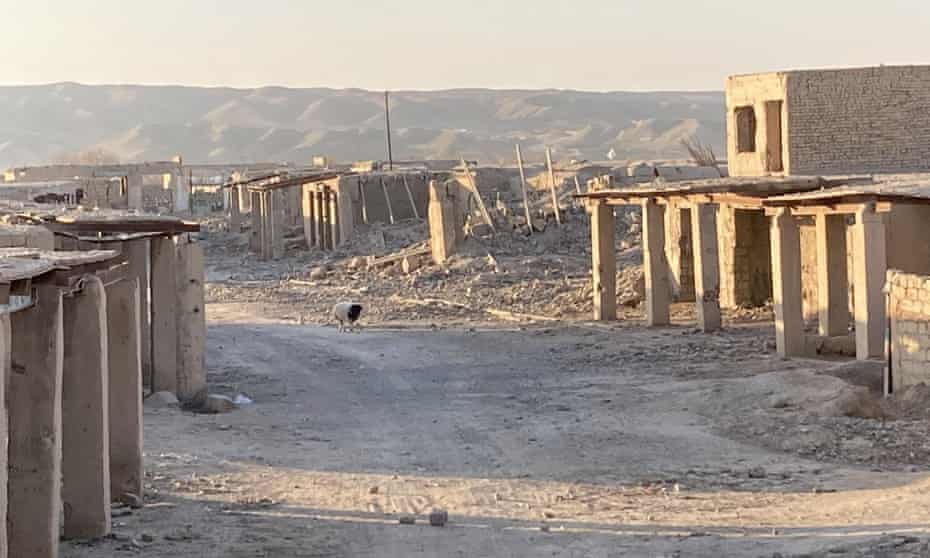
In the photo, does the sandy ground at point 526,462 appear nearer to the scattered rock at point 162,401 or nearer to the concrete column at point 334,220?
the scattered rock at point 162,401

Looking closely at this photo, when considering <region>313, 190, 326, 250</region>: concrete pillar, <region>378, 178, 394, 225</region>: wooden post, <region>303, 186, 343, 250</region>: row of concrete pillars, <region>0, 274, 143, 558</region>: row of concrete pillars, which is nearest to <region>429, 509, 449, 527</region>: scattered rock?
<region>0, 274, 143, 558</region>: row of concrete pillars

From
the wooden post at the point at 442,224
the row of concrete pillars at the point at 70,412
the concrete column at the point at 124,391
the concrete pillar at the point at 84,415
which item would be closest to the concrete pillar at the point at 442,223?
the wooden post at the point at 442,224

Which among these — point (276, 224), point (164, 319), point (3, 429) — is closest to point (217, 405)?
point (164, 319)

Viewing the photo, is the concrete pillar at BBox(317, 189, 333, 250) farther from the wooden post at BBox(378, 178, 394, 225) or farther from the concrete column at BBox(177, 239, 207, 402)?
the concrete column at BBox(177, 239, 207, 402)

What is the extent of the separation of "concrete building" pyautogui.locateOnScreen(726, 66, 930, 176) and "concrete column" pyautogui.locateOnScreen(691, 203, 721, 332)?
14.8ft

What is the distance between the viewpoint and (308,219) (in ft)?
149

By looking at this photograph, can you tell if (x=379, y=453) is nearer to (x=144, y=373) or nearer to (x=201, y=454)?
(x=201, y=454)

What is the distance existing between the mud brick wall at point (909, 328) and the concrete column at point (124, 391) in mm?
7722

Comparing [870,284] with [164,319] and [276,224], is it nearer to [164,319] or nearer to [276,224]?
[164,319]

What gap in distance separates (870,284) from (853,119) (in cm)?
937

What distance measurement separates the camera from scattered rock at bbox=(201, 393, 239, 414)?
1752 cm

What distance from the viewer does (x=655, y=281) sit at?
24.6m

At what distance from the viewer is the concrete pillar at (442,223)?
34.5 meters

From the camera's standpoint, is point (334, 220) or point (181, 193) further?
point (181, 193)
